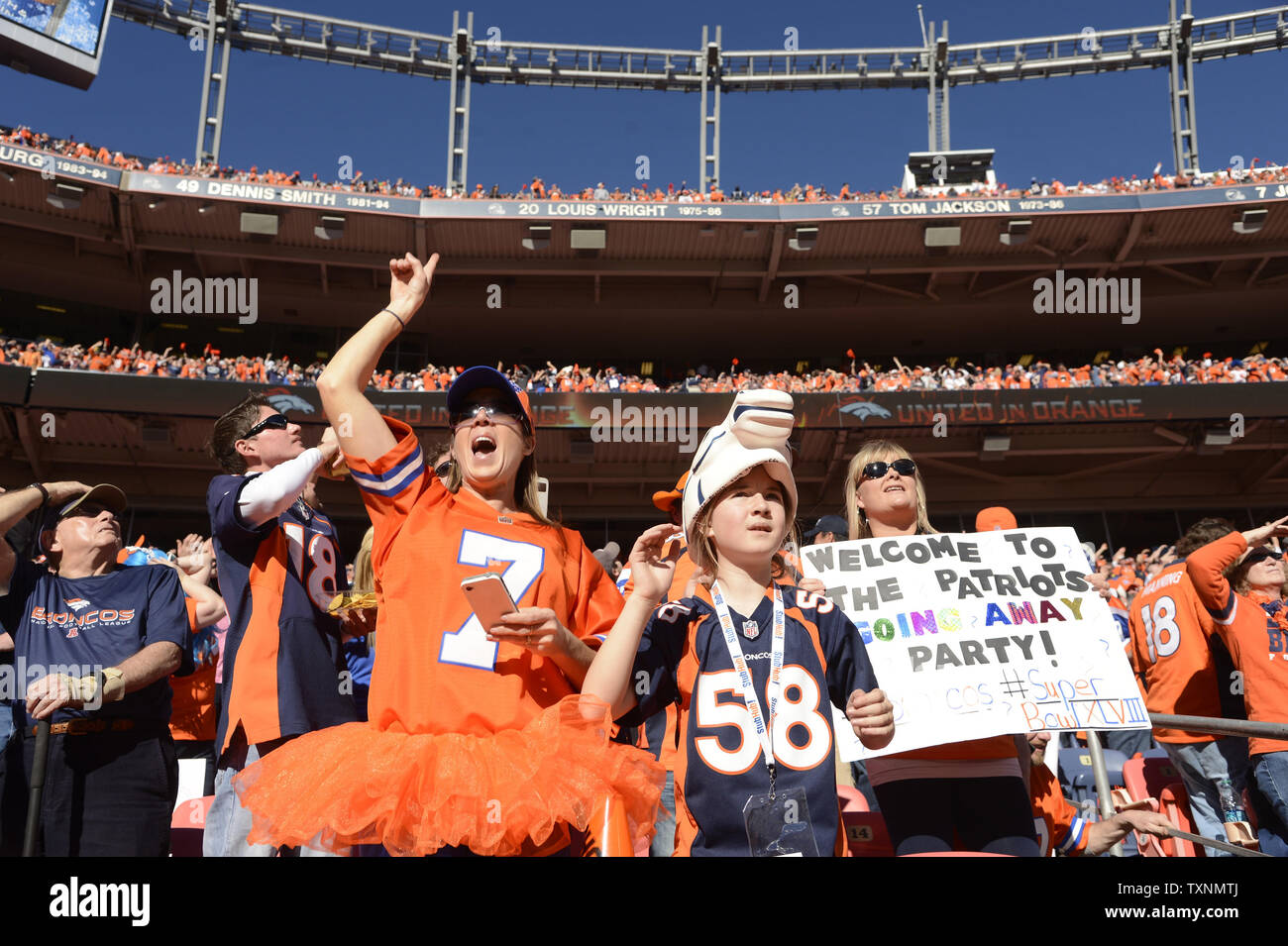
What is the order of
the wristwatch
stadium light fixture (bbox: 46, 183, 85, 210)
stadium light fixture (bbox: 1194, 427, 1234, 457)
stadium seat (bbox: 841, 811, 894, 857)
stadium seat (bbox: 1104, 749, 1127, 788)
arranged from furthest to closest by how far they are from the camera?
stadium light fixture (bbox: 46, 183, 85, 210) < stadium light fixture (bbox: 1194, 427, 1234, 457) < stadium seat (bbox: 1104, 749, 1127, 788) < stadium seat (bbox: 841, 811, 894, 857) < the wristwatch

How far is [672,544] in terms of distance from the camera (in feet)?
8.13

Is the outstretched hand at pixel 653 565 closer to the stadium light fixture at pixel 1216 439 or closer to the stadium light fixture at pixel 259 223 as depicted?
the stadium light fixture at pixel 1216 439

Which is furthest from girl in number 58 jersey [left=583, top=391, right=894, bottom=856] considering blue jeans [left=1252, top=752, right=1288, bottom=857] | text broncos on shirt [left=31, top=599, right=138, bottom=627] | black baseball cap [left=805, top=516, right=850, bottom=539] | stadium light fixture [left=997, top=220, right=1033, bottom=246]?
stadium light fixture [left=997, top=220, right=1033, bottom=246]

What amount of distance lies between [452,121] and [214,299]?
979cm

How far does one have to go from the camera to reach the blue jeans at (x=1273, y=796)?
4.56m

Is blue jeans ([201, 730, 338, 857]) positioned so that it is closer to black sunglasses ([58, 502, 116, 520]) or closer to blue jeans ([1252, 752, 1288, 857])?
Answer: black sunglasses ([58, 502, 116, 520])

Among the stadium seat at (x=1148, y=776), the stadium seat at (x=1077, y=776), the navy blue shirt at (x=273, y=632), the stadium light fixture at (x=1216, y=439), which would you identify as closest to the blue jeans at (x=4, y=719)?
the navy blue shirt at (x=273, y=632)

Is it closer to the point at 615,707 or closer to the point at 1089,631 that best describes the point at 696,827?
the point at 615,707

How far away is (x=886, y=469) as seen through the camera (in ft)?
12.1

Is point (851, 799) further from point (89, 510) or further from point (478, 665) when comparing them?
point (89, 510)

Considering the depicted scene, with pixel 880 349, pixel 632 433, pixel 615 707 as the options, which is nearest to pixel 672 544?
pixel 615 707

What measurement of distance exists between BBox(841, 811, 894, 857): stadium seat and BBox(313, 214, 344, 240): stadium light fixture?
19.3 meters

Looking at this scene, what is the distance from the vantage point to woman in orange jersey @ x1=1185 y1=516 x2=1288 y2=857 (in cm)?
456

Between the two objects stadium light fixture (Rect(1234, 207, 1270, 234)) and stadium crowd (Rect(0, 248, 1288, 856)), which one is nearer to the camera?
stadium crowd (Rect(0, 248, 1288, 856))
